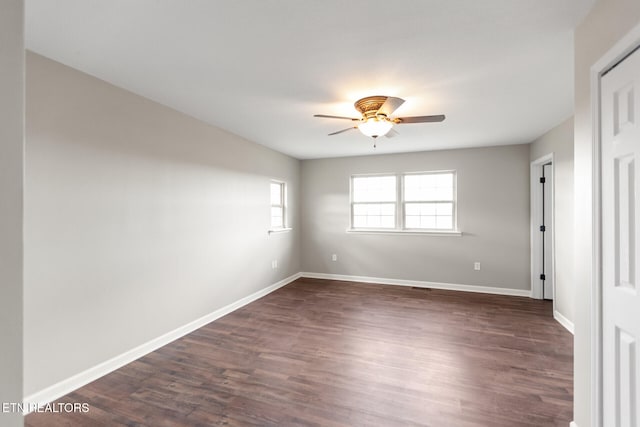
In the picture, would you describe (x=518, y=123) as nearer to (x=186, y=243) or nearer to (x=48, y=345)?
(x=186, y=243)

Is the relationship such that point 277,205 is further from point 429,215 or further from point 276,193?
point 429,215

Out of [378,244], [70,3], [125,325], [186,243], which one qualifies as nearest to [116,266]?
[125,325]

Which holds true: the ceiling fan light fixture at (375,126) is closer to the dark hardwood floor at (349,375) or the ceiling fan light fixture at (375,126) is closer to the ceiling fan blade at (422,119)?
the ceiling fan blade at (422,119)

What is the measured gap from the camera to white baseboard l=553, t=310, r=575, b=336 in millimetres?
3334

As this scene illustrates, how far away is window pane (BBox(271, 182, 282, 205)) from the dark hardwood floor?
2149 mm

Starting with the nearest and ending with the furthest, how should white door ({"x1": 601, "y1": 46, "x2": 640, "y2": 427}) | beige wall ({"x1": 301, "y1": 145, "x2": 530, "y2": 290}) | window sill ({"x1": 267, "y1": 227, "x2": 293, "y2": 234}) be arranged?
white door ({"x1": 601, "y1": 46, "x2": 640, "y2": 427}) → beige wall ({"x1": 301, "y1": 145, "x2": 530, "y2": 290}) → window sill ({"x1": 267, "y1": 227, "x2": 293, "y2": 234})

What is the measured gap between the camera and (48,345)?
6.86ft

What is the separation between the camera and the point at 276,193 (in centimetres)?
546

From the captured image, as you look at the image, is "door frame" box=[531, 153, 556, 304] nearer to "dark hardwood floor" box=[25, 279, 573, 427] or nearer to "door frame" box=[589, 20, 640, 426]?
"dark hardwood floor" box=[25, 279, 573, 427]

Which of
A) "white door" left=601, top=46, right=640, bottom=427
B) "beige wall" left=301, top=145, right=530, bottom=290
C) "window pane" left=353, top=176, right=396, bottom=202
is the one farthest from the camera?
"window pane" left=353, top=176, right=396, bottom=202

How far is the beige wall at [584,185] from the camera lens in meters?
1.50

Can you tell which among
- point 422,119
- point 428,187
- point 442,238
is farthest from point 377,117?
point 442,238

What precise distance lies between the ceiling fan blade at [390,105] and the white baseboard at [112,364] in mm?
3042

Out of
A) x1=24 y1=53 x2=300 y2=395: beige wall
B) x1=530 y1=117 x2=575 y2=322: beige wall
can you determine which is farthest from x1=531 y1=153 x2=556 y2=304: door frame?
x1=24 y1=53 x2=300 y2=395: beige wall
